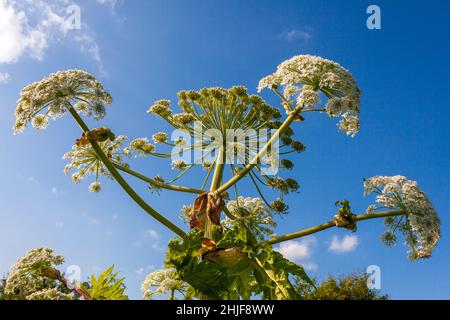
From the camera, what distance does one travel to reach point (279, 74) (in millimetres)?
9719

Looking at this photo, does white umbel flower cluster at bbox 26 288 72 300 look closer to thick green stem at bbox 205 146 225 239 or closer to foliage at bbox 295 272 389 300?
thick green stem at bbox 205 146 225 239

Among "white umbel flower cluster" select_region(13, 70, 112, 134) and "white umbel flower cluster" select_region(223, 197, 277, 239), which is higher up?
"white umbel flower cluster" select_region(13, 70, 112, 134)

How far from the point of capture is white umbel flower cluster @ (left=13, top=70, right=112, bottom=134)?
8445 mm

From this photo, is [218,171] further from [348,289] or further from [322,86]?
[348,289]

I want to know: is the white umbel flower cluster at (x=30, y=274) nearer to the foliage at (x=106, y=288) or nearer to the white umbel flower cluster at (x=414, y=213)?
the foliage at (x=106, y=288)

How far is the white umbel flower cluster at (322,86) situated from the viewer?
9024 millimetres

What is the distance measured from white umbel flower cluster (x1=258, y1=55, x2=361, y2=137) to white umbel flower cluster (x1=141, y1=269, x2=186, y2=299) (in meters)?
4.13

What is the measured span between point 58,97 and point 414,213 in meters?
7.13

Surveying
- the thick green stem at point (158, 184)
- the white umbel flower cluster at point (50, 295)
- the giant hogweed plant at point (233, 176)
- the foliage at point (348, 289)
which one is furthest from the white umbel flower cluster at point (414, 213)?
the foliage at point (348, 289)

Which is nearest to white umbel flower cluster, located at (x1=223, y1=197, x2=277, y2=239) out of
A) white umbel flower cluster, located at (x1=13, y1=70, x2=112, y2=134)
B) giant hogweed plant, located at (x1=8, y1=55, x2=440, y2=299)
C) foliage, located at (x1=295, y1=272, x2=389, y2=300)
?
giant hogweed plant, located at (x1=8, y1=55, x2=440, y2=299)

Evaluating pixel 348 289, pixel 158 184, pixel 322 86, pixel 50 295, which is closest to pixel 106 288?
pixel 50 295

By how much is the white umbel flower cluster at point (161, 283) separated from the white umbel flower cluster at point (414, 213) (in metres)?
4.28

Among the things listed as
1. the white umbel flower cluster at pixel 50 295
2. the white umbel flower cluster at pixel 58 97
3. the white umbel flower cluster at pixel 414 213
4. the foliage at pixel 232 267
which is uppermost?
the white umbel flower cluster at pixel 58 97
